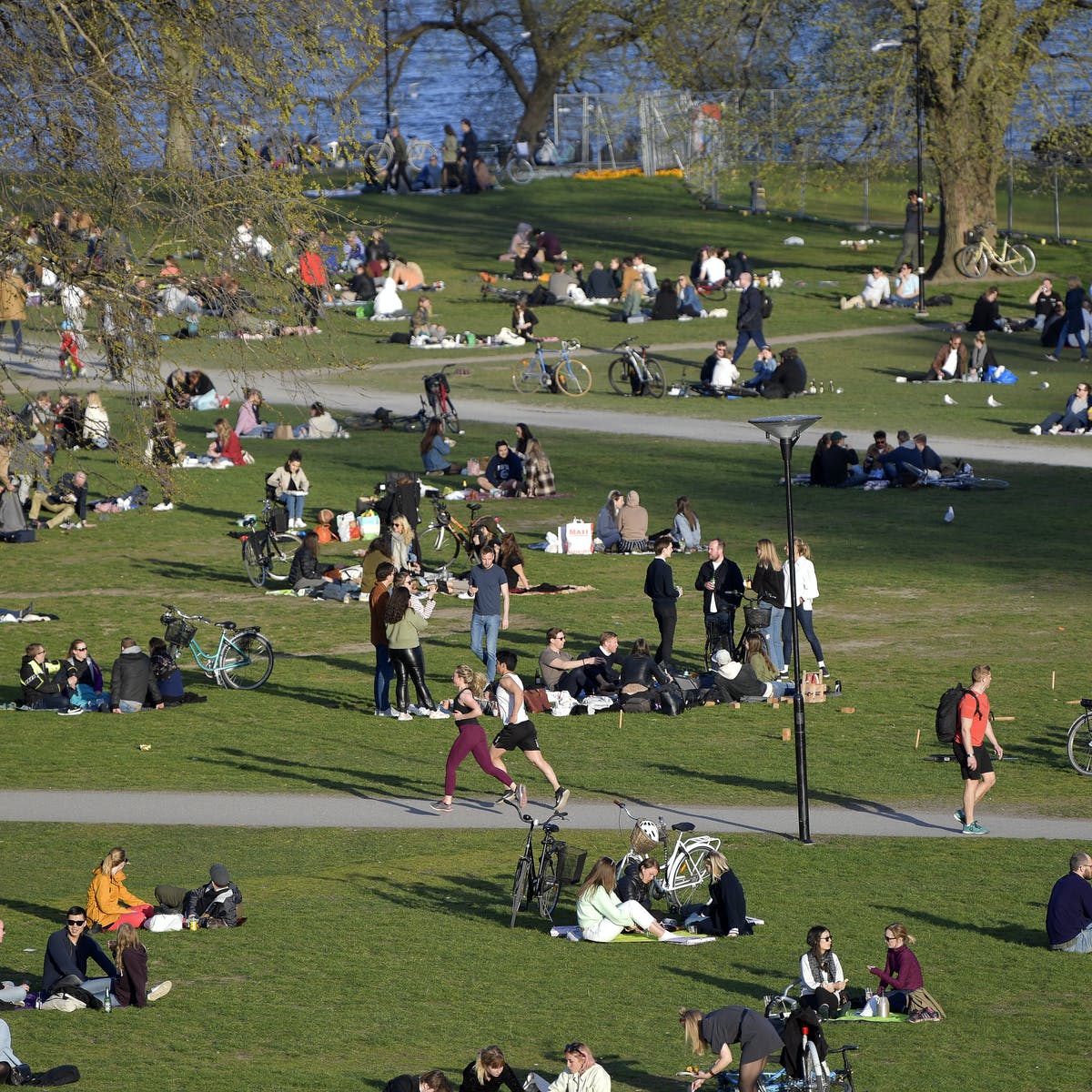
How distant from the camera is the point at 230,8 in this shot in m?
19.2

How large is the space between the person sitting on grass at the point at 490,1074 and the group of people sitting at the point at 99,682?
1175 centimetres

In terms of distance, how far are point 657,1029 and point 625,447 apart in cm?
2447

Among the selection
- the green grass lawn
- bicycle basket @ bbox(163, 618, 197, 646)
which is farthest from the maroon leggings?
bicycle basket @ bbox(163, 618, 197, 646)

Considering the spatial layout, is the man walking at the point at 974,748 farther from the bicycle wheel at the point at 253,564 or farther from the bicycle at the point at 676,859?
the bicycle wheel at the point at 253,564

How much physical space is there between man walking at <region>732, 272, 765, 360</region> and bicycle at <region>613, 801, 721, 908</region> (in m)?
27.8

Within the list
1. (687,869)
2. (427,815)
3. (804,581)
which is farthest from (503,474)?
(687,869)

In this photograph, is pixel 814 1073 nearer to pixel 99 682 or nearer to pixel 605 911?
pixel 605 911

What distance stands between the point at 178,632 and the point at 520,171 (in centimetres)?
4810

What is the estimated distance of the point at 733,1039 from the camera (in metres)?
13.0

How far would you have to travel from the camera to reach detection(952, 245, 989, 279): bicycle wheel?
53.6 metres

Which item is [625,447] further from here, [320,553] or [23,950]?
[23,950]

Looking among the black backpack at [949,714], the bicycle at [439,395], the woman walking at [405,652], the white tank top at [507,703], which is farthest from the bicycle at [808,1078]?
the bicycle at [439,395]

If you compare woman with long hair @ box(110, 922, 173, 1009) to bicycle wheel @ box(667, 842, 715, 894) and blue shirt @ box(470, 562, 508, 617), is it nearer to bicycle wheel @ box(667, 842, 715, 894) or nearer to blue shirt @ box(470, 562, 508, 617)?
bicycle wheel @ box(667, 842, 715, 894)

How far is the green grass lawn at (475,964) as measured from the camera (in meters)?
13.7
